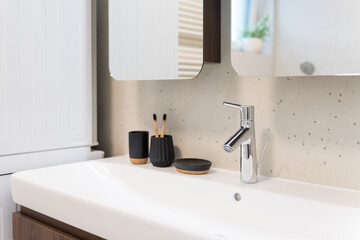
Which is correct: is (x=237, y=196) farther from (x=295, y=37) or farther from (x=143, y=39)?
(x=143, y=39)

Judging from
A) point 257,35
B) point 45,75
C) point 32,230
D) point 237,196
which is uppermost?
point 257,35

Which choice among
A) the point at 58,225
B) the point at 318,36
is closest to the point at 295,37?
the point at 318,36

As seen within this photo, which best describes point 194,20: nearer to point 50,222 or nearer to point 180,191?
point 180,191

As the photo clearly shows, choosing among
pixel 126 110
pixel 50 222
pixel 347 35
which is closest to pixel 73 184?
pixel 50 222

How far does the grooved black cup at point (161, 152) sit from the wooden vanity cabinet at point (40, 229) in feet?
1.33

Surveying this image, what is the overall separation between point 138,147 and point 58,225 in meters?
0.42

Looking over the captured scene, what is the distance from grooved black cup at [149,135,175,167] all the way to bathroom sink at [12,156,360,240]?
35 mm

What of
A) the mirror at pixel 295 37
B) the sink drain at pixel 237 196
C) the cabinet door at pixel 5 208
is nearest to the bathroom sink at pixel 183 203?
the sink drain at pixel 237 196

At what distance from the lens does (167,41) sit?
136 cm

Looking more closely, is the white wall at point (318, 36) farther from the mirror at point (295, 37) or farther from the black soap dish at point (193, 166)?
the black soap dish at point (193, 166)

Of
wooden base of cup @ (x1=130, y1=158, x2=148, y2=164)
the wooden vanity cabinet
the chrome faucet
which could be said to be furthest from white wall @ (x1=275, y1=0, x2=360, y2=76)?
the wooden vanity cabinet

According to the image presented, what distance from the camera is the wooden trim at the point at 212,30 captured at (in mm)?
1241

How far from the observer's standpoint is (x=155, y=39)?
1392mm

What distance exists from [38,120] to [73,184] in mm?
284
